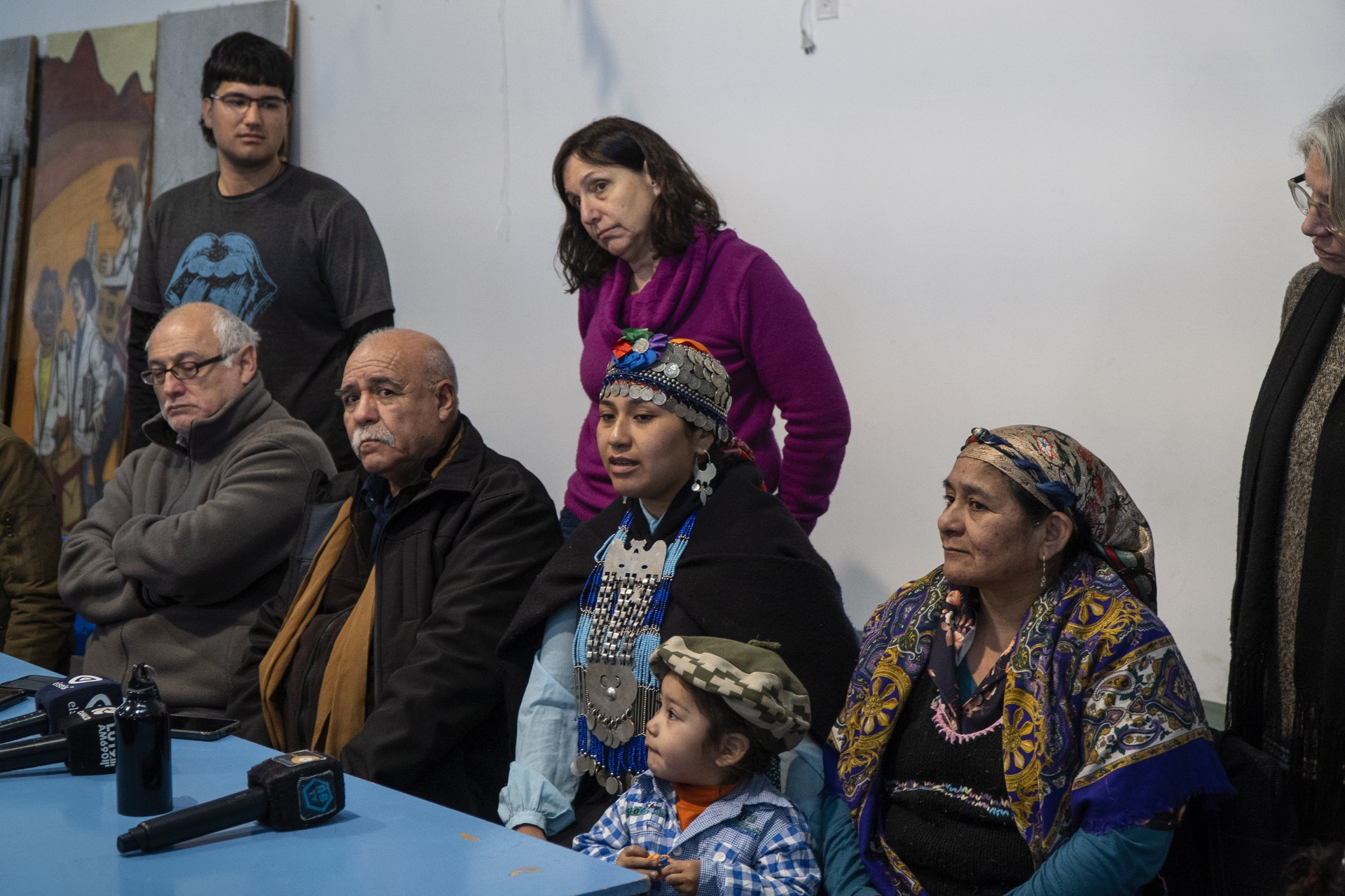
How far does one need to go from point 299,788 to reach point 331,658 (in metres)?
1.11

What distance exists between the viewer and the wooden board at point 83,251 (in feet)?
18.8

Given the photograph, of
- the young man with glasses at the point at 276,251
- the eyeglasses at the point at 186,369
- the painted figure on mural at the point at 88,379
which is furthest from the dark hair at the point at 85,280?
the eyeglasses at the point at 186,369

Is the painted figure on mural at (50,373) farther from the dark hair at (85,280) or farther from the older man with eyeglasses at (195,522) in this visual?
the older man with eyeglasses at (195,522)

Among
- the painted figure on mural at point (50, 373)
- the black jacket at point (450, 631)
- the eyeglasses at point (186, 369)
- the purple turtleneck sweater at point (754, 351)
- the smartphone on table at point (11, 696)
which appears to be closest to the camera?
the smartphone on table at point (11, 696)

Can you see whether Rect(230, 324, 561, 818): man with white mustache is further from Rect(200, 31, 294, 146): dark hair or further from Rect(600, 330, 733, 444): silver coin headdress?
Rect(200, 31, 294, 146): dark hair

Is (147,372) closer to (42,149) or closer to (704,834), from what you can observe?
(704,834)

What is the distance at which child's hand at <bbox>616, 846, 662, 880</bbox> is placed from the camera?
213 cm

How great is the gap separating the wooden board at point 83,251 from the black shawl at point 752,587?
389 cm

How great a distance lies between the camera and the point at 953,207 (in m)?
3.71

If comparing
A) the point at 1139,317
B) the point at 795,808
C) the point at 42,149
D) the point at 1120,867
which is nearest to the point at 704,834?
the point at 795,808

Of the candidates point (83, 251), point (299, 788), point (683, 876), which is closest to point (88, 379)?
point (83, 251)

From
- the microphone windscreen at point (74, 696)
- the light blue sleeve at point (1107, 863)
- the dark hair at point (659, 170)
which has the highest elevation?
the dark hair at point (659, 170)

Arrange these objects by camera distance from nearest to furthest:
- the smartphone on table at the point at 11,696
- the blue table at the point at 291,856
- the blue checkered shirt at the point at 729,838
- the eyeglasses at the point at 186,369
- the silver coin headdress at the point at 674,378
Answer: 1. the blue table at the point at 291,856
2. the blue checkered shirt at the point at 729,838
3. the smartphone on table at the point at 11,696
4. the silver coin headdress at the point at 674,378
5. the eyeglasses at the point at 186,369

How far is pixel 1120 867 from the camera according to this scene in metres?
2.04
